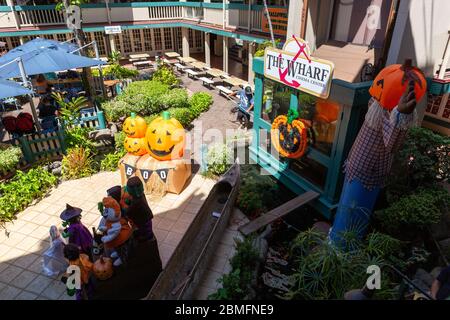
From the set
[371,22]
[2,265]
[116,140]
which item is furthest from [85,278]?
[371,22]

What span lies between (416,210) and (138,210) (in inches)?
174

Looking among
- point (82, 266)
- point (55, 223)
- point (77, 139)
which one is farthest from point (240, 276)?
point (77, 139)

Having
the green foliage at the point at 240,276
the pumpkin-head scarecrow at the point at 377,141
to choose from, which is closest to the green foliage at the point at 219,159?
the green foliage at the point at 240,276

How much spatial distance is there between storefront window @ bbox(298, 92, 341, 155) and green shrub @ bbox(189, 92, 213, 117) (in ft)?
23.0

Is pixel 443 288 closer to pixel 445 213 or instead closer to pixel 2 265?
pixel 445 213

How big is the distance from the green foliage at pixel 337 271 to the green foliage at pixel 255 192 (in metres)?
2.20

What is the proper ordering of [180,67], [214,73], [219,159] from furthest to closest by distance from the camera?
[180,67] → [214,73] → [219,159]

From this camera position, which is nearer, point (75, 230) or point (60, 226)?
point (75, 230)

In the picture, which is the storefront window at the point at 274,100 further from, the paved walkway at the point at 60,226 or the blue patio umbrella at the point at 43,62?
the blue patio umbrella at the point at 43,62

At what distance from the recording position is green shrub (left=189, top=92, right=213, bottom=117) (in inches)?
527

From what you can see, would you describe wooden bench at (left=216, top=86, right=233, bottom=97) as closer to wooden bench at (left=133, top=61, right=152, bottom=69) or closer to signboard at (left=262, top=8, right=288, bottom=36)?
signboard at (left=262, top=8, right=288, bottom=36)

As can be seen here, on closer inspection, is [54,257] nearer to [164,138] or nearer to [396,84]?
[164,138]

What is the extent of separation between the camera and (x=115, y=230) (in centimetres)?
507

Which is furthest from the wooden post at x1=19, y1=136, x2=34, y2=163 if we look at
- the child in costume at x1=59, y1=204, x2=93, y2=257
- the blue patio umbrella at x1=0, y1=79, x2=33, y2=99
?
the child in costume at x1=59, y1=204, x2=93, y2=257
